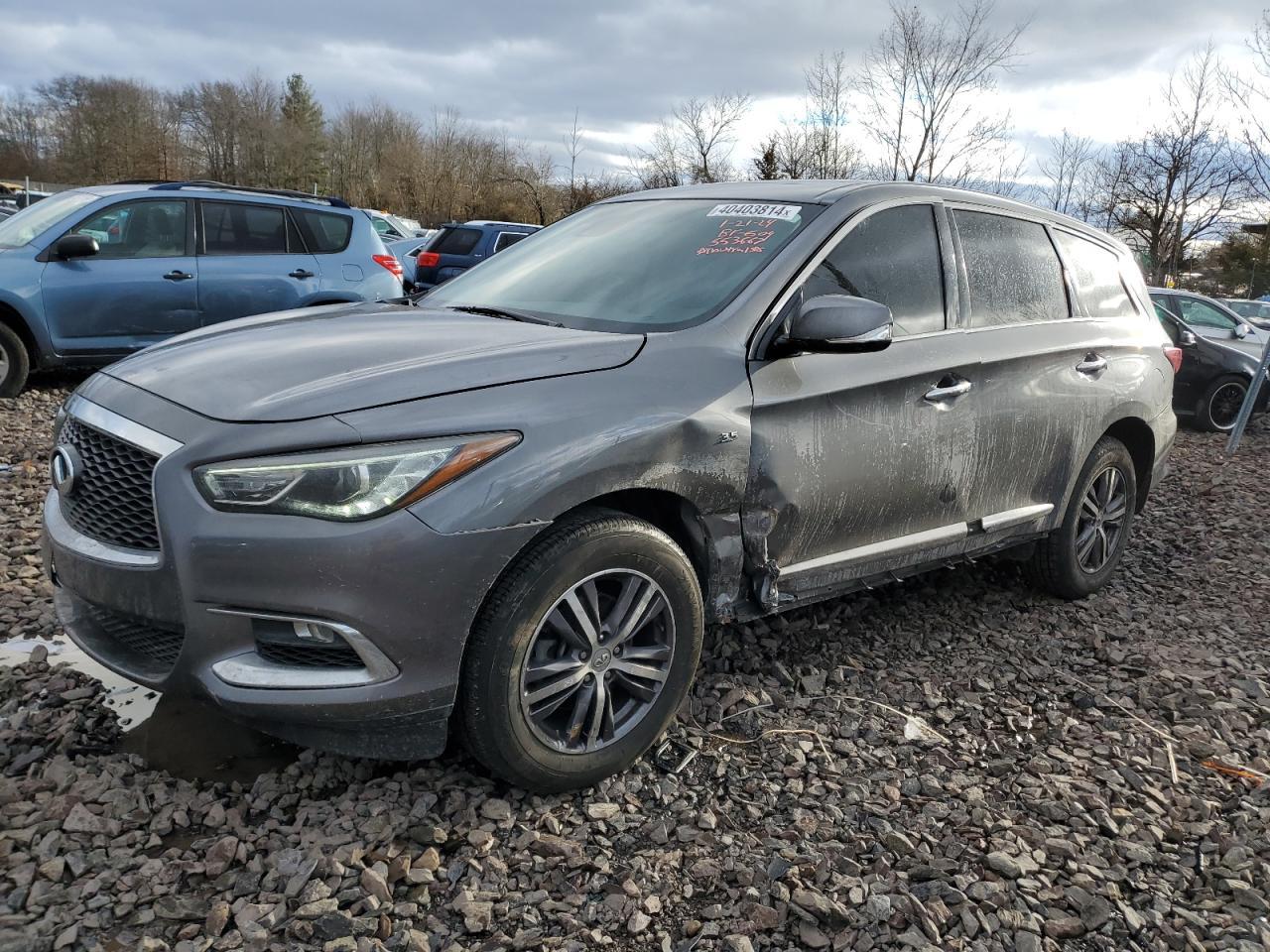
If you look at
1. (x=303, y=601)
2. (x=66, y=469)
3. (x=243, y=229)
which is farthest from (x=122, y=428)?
(x=243, y=229)

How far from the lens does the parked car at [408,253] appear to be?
43.6ft

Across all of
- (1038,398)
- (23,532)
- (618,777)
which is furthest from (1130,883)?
(23,532)

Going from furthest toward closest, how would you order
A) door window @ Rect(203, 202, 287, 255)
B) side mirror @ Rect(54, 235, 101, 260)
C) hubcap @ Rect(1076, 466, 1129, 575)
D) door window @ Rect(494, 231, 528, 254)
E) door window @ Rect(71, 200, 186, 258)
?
door window @ Rect(494, 231, 528, 254) < door window @ Rect(203, 202, 287, 255) < door window @ Rect(71, 200, 186, 258) < side mirror @ Rect(54, 235, 101, 260) < hubcap @ Rect(1076, 466, 1129, 575)

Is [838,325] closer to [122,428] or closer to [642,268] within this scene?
[642,268]

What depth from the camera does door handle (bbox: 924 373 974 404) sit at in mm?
3395

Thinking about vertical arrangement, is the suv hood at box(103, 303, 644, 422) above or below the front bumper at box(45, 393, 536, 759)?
above

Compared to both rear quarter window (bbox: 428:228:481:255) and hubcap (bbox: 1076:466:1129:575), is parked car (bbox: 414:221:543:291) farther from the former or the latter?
hubcap (bbox: 1076:466:1129:575)

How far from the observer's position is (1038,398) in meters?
3.86

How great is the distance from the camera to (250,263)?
8.21 meters

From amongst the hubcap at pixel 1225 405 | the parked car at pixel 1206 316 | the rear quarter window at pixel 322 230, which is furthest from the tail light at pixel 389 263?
the hubcap at pixel 1225 405

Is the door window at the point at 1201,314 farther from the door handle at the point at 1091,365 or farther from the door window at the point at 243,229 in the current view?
the door window at the point at 243,229

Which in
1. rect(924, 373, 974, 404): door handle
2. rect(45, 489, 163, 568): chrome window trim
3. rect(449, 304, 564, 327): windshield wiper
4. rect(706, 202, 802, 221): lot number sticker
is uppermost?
rect(706, 202, 802, 221): lot number sticker

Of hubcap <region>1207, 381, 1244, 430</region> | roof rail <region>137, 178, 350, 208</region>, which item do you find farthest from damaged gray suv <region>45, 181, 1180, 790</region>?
hubcap <region>1207, 381, 1244, 430</region>

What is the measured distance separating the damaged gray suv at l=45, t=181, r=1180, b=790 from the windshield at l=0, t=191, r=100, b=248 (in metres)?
5.53
